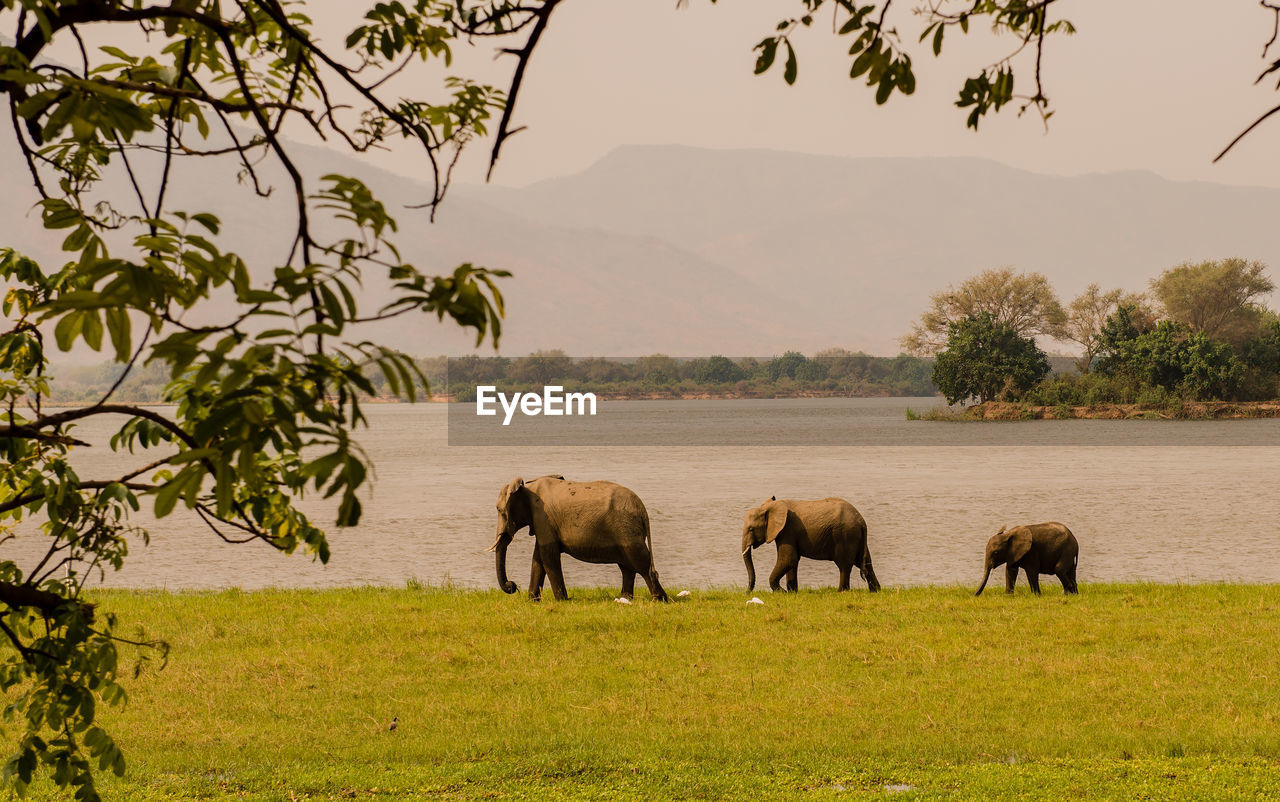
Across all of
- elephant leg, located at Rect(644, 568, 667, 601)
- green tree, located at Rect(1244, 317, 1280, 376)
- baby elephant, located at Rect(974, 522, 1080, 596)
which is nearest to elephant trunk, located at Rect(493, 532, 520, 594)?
elephant leg, located at Rect(644, 568, 667, 601)

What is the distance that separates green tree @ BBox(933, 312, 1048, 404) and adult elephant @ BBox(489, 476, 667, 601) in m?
68.1

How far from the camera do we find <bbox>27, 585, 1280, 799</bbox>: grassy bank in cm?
748

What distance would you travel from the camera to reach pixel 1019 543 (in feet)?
50.7

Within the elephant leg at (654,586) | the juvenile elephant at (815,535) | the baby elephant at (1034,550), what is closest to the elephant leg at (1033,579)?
the baby elephant at (1034,550)

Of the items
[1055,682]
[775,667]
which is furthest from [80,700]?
[1055,682]

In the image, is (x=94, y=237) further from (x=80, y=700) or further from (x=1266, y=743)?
(x=1266, y=743)

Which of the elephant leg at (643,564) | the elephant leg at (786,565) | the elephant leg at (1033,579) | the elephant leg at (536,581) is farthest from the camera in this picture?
the elephant leg at (786,565)

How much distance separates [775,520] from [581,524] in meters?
3.50

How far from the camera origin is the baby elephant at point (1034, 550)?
15.5m

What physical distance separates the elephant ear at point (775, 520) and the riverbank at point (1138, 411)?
7113 cm

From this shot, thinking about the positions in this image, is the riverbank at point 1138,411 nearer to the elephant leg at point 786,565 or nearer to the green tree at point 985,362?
the green tree at point 985,362

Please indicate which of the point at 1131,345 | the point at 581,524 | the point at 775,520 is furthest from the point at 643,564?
the point at 1131,345

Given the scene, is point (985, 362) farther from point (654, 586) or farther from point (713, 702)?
point (713, 702)

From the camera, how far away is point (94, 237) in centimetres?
309
